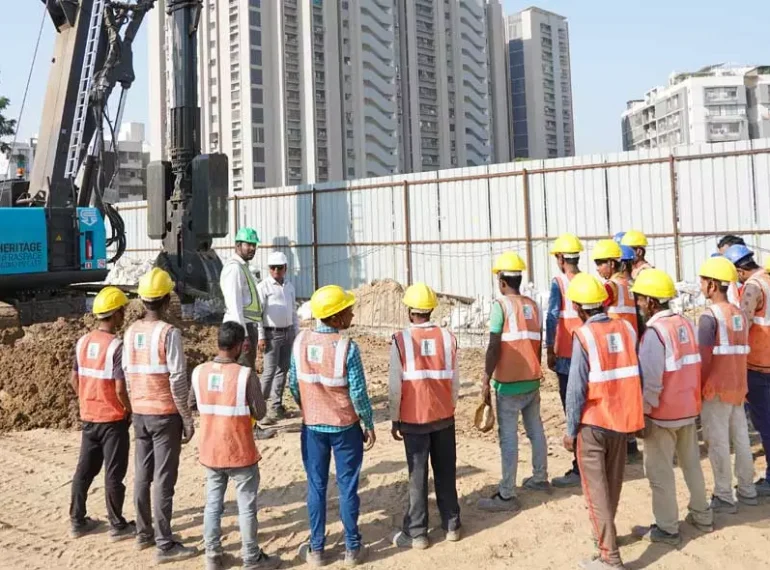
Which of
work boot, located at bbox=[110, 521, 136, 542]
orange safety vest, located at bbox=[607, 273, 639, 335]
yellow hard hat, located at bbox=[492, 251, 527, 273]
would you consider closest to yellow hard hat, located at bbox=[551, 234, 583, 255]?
orange safety vest, located at bbox=[607, 273, 639, 335]

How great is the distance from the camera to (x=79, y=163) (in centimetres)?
1071

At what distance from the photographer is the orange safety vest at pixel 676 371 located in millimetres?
3986

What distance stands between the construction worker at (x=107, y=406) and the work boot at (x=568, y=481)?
3016 mm

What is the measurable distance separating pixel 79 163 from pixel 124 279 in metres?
7.04

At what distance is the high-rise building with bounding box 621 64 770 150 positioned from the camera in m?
62.7

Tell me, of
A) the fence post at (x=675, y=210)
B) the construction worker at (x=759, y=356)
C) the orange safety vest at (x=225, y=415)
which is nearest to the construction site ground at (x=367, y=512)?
the construction worker at (x=759, y=356)

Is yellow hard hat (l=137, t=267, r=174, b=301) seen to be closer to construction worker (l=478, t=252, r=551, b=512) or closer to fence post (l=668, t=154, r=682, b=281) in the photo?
construction worker (l=478, t=252, r=551, b=512)

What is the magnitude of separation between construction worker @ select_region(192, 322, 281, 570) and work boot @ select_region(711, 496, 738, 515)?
9.78 feet

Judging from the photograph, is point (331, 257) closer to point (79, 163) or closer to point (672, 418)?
point (79, 163)

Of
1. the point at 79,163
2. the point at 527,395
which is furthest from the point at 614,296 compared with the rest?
the point at 79,163

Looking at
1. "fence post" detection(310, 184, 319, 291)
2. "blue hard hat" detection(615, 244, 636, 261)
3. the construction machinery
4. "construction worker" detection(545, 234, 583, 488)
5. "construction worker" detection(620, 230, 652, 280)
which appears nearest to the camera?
"construction worker" detection(545, 234, 583, 488)

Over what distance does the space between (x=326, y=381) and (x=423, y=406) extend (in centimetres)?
63

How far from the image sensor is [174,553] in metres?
4.23

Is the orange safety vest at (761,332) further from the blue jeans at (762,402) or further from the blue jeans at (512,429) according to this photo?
the blue jeans at (512,429)
